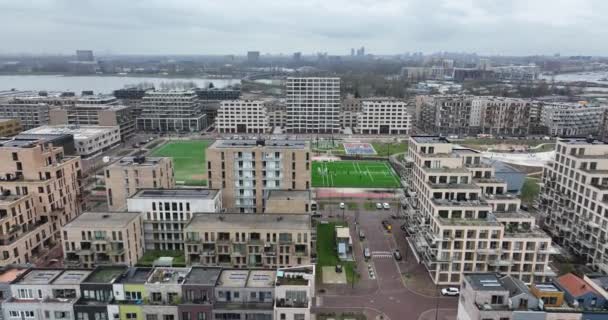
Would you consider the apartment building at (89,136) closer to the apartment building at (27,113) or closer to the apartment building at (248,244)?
the apartment building at (27,113)

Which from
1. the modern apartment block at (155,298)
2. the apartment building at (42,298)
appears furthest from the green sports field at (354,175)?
the apartment building at (42,298)

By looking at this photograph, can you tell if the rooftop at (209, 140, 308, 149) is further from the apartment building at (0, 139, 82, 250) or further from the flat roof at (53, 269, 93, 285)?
the flat roof at (53, 269, 93, 285)

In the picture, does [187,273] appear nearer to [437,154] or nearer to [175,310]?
[175,310]

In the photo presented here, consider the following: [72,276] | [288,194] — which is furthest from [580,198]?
[72,276]

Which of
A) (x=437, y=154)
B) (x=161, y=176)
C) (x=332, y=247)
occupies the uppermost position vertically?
(x=437, y=154)

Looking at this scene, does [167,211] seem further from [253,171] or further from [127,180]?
[253,171]

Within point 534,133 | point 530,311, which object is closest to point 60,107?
point 530,311

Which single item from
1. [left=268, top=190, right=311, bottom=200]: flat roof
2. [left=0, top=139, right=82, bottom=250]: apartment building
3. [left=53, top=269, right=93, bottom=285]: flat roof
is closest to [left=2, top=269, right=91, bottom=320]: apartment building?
[left=53, top=269, right=93, bottom=285]: flat roof
